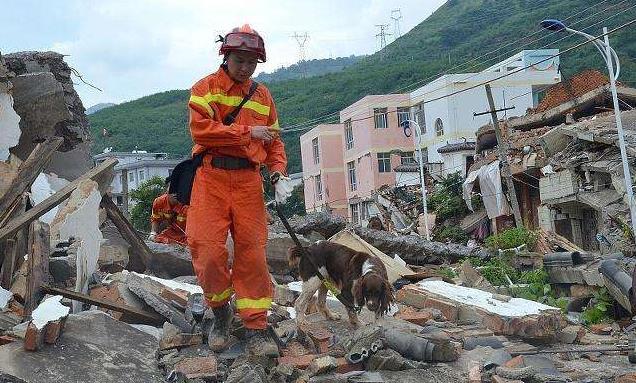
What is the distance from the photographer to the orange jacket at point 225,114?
4.62 meters

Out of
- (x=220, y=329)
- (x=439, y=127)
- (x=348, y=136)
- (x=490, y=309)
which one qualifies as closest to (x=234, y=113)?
(x=220, y=329)

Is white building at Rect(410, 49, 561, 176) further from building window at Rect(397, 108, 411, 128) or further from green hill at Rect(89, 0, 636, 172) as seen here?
green hill at Rect(89, 0, 636, 172)

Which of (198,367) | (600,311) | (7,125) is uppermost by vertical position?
(7,125)

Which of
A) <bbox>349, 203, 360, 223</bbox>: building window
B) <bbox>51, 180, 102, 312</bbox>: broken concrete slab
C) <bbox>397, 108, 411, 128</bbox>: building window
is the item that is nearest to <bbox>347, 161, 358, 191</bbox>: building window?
<bbox>349, 203, 360, 223</bbox>: building window

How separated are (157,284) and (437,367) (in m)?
2.58

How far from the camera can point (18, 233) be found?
5.69 m

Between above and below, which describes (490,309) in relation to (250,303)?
below

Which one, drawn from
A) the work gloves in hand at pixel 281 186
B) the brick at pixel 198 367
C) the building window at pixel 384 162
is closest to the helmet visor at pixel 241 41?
the work gloves in hand at pixel 281 186

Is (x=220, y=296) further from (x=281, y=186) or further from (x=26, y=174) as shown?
(x=26, y=174)

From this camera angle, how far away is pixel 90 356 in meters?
4.33

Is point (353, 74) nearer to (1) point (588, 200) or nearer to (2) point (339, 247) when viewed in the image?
(1) point (588, 200)

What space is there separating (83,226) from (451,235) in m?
24.5

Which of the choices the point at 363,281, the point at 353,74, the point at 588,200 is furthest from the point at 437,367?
the point at 353,74

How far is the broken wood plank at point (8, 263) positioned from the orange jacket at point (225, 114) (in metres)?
1.77
